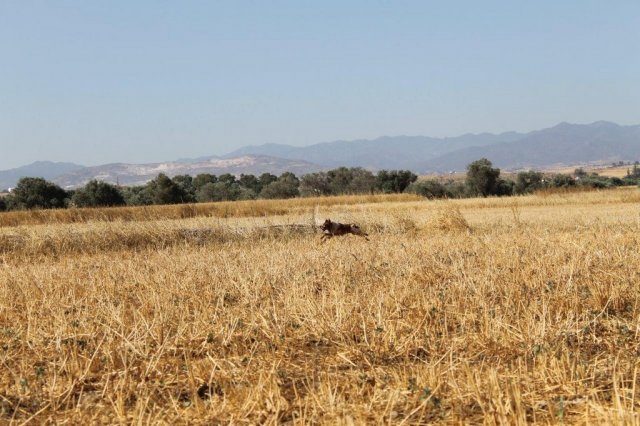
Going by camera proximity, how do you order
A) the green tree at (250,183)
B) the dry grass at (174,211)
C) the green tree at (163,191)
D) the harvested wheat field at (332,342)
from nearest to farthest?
the harvested wheat field at (332,342)
the dry grass at (174,211)
the green tree at (163,191)
the green tree at (250,183)

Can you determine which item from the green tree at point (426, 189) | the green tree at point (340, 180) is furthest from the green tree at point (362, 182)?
the green tree at point (426, 189)

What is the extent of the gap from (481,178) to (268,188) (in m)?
19.4

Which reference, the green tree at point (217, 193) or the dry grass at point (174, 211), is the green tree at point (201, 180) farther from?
the dry grass at point (174, 211)

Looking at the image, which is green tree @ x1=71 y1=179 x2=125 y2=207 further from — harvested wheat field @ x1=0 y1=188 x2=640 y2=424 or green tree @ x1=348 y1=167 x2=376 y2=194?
harvested wheat field @ x1=0 y1=188 x2=640 y2=424

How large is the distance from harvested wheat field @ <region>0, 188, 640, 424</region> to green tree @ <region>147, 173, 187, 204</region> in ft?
118

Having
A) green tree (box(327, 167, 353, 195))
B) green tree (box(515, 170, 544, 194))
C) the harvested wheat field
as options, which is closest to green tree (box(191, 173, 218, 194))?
green tree (box(327, 167, 353, 195))

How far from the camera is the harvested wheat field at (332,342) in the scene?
13.2 ft

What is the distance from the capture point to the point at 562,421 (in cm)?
367

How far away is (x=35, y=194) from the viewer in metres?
44.1

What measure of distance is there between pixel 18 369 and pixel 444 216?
14.5 meters

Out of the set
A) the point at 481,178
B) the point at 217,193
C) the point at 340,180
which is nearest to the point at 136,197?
the point at 217,193

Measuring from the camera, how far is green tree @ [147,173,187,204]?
45.9 m

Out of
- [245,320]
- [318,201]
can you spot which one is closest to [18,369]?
[245,320]

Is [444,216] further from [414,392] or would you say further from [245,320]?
[414,392]
